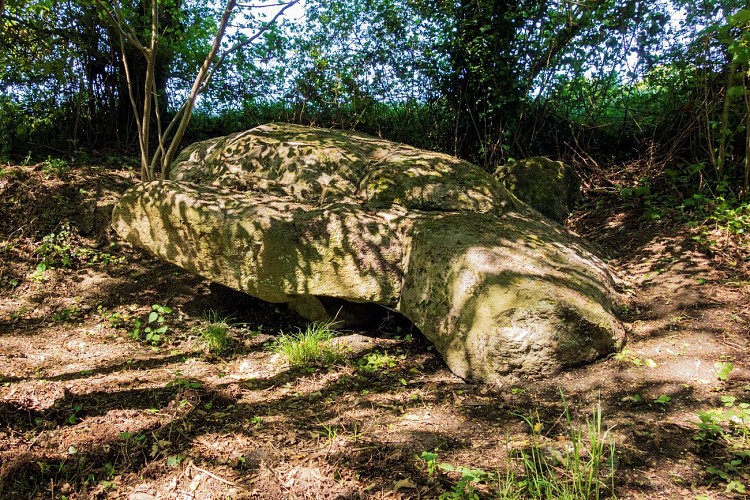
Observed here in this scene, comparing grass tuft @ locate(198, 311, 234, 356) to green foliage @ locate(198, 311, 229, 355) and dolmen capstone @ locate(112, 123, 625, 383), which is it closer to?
green foliage @ locate(198, 311, 229, 355)

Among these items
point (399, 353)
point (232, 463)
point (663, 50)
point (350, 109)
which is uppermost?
point (663, 50)

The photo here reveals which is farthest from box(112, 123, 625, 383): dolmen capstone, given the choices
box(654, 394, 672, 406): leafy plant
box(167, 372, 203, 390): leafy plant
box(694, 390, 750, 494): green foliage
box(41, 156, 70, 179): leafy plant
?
box(41, 156, 70, 179): leafy plant

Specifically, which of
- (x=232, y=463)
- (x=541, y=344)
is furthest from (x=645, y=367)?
(x=232, y=463)

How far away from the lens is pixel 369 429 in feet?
9.61

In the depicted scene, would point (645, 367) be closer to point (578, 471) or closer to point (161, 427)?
point (578, 471)

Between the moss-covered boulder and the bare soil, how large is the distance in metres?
1.19

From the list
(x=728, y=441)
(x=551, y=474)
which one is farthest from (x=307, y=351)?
(x=728, y=441)

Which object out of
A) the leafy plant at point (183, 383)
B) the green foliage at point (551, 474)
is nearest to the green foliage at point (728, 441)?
the green foliage at point (551, 474)

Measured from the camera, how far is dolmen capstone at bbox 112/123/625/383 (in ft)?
11.3

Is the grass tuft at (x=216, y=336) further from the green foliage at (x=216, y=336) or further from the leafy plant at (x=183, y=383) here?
the leafy plant at (x=183, y=383)

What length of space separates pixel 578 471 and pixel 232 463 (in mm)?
1798

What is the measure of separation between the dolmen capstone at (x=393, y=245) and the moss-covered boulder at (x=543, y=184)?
3.53ft

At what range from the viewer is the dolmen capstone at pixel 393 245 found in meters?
3.45

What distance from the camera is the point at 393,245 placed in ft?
14.1
